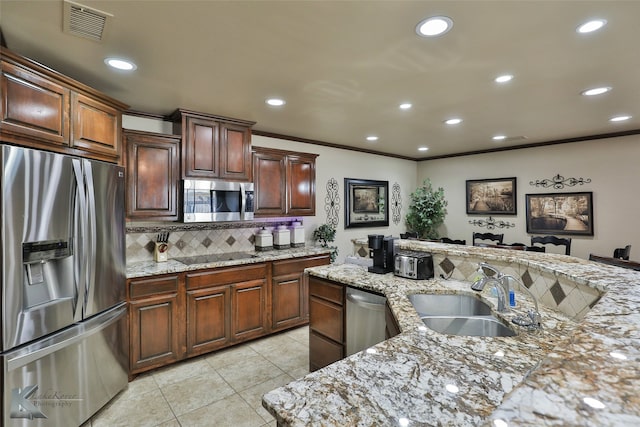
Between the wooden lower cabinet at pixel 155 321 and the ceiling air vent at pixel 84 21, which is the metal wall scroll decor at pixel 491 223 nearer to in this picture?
the wooden lower cabinet at pixel 155 321

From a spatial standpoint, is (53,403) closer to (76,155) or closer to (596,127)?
(76,155)

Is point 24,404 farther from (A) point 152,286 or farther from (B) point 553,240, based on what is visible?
(B) point 553,240

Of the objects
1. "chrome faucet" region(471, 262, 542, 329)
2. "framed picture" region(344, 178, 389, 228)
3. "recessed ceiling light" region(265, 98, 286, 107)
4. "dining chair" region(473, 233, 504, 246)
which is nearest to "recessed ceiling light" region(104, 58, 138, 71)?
"recessed ceiling light" region(265, 98, 286, 107)

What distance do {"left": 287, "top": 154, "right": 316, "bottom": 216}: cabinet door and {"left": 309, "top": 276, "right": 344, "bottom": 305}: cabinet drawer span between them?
5.23 feet

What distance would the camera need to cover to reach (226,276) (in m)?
3.21

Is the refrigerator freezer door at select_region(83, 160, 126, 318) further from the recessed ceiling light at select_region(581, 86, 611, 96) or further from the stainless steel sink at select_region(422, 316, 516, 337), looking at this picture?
the recessed ceiling light at select_region(581, 86, 611, 96)

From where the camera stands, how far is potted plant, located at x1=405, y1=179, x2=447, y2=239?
19.9 ft

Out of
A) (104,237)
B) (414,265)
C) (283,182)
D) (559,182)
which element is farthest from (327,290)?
(559,182)

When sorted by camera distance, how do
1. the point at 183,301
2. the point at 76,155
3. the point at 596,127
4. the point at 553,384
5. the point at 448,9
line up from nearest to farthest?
the point at 553,384 < the point at 448,9 < the point at 76,155 < the point at 183,301 < the point at 596,127

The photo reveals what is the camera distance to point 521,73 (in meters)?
2.35

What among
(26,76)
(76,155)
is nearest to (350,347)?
(76,155)

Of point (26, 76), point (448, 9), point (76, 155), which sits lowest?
point (76, 155)

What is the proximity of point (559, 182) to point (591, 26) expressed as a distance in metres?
3.86

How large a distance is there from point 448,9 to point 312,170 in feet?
9.41
